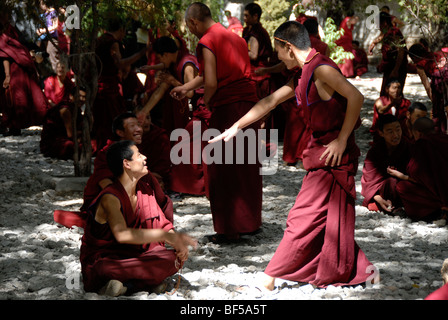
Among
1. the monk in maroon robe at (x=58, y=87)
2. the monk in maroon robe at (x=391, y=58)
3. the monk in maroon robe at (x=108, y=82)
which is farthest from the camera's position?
the monk in maroon robe at (x=391, y=58)

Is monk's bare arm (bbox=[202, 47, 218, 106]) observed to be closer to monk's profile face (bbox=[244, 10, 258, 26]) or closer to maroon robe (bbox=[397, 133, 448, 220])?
maroon robe (bbox=[397, 133, 448, 220])

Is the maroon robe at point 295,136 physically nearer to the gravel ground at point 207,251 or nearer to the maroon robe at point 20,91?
the gravel ground at point 207,251

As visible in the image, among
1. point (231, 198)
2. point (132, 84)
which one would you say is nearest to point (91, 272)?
point (231, 198)

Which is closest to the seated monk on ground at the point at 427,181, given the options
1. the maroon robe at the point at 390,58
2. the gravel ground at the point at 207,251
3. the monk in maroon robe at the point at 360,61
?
the gravel ground at the point at 207,251

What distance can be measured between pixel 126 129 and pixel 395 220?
2.37m

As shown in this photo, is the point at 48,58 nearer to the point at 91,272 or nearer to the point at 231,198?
the point at 231,198

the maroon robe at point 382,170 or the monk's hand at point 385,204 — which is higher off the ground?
the maroon robe at point 382,170

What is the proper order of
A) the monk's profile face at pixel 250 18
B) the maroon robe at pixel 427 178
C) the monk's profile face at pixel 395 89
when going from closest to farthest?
the maroon robe at pixel 427 178
the monk's profile face at pixel 395 89
the monk's profile face at pixel 250 18

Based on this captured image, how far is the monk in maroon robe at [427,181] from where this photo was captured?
19.0ft

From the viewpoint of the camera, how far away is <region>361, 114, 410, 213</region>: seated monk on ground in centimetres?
620

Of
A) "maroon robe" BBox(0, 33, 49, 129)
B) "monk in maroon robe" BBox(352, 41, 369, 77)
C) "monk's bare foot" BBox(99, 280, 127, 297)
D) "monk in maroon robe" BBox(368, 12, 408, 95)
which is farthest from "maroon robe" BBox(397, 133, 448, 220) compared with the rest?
"monk in maroon robe" BBox(352, 41, 369, 77)

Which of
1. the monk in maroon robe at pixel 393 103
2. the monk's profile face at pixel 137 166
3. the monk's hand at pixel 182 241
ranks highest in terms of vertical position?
the monk in maroon robe at pixel 393 103

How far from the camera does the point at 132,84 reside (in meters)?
9.95

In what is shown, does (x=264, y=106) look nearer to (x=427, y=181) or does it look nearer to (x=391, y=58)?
(x=427, y=181)
